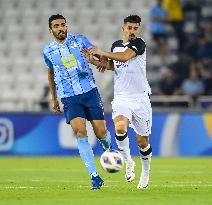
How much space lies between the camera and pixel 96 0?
92.1 feet

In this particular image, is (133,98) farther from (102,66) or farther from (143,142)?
(102,66)

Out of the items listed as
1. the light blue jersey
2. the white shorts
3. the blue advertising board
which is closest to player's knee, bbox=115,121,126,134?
the white shorts

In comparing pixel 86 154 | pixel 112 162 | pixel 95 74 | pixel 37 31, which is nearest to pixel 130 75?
pixel 86 154

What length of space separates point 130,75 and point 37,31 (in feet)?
51.8

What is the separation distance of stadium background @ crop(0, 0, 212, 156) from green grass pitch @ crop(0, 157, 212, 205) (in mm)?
1519

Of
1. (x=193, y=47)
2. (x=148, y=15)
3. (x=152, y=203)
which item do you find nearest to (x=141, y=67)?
(x=152, y=203)

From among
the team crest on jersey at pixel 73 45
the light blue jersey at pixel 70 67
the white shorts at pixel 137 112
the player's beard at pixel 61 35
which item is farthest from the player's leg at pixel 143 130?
the player's beard at pixel 61 35

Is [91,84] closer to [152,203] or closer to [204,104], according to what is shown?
[152,203]

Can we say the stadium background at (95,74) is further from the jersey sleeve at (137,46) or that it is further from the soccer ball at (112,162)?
the soccer ball at (112,162)

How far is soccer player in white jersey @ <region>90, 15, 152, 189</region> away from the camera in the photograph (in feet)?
40.5

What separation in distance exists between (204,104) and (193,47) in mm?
2199

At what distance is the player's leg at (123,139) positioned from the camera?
1260 centimetres

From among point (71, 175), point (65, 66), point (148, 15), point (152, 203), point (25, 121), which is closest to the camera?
point (152, 203)

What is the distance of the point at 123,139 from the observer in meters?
12.9
